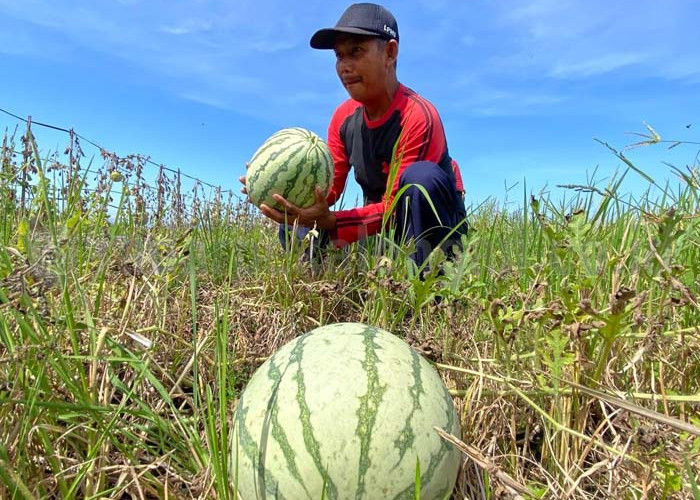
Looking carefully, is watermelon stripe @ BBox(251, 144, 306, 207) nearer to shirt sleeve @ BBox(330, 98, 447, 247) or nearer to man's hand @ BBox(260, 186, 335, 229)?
man's hand @ BBox(260, 186, 335, 229)

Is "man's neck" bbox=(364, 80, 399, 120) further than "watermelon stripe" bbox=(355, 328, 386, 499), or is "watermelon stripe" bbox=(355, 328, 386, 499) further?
"man's neck" bbox=(364, 80, 399, 120)

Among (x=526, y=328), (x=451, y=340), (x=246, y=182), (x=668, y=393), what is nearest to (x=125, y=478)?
(x=451, y=340)

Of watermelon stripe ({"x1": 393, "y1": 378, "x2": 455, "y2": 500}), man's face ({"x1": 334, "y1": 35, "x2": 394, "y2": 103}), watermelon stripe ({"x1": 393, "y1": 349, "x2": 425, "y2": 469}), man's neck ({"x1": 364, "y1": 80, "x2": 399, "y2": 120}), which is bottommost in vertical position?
watermelon stripe ({"x1": 393, "y1": 378, "x2": 455, "y2": 500})

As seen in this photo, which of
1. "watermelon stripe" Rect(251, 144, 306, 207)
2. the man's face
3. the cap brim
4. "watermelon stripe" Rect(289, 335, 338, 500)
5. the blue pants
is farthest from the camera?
the man's face

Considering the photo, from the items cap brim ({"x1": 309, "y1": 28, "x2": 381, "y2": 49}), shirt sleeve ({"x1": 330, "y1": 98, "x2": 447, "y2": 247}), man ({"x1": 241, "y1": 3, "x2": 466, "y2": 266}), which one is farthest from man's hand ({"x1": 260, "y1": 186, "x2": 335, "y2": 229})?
cap brim ({"x1": 309, "y1": 28, "x2": 381, "y2": 49})

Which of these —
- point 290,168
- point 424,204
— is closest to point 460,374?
point 290,168

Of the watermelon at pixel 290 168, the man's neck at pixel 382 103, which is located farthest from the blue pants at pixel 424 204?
the man's neck at pixel 382 103

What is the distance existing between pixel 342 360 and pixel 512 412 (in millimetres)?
619

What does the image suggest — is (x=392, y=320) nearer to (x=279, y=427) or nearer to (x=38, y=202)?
(x=279, y=427)

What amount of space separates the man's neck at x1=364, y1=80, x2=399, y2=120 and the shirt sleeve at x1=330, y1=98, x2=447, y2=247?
0.20 m

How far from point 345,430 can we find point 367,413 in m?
0.07

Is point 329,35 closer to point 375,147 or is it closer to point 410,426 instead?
point 375,147

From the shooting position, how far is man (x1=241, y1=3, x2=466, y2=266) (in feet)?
11.6

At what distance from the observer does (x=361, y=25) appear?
3.84m
